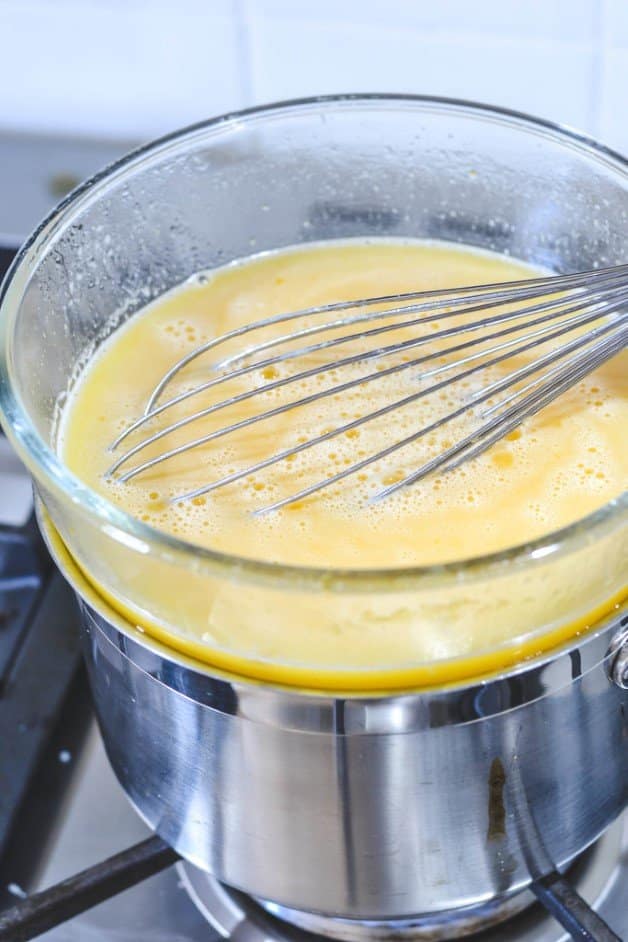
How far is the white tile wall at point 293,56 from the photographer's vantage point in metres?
0.80

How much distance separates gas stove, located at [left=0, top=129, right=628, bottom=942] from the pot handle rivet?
0.12 meters

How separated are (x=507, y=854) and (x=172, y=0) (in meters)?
0.59

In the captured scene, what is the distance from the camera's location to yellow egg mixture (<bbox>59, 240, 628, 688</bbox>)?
51 centimetres

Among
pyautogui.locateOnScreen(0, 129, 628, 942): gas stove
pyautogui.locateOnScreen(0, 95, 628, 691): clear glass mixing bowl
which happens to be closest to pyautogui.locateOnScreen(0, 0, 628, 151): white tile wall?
pyautogui.locateOnScreen(0, 95, 628, 691): clear glass mixing bowl

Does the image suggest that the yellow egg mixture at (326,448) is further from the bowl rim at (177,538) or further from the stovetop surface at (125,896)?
the stovetop surface at (125,896)

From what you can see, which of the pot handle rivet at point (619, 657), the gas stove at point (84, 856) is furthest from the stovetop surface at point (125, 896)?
the pot handle rivet at point (619, 657)

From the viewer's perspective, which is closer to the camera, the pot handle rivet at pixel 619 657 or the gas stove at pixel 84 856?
the pot handle rivet at pixel 619 657

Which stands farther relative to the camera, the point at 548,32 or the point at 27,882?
the point at 548,32

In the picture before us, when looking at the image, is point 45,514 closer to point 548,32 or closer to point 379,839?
point 379,839

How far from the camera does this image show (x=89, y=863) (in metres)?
0.65

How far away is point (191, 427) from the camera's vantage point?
1.93 ft

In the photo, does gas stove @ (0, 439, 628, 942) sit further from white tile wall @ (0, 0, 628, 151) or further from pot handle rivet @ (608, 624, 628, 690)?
white tile wall @ (0, 0, 628, 151)

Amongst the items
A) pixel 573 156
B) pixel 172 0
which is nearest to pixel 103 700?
pixel 573 156

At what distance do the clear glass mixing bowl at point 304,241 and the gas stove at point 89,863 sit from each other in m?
0.16
